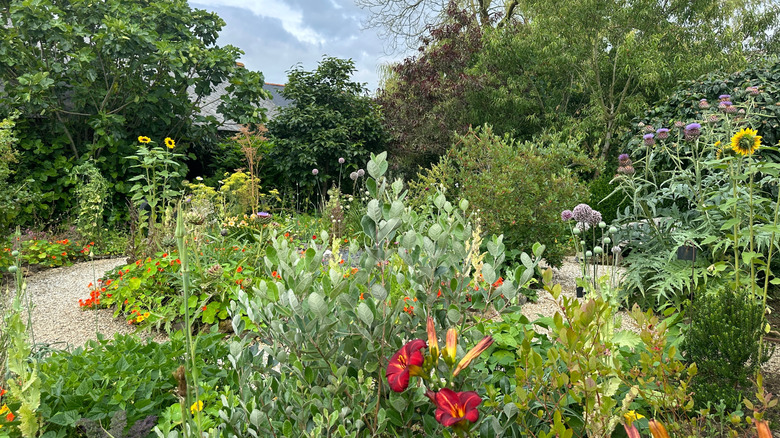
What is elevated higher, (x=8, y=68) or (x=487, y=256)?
(x=8, y=68)

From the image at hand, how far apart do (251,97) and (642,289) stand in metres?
7.12

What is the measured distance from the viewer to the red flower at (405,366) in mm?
917

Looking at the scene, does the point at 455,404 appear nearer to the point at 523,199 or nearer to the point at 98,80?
the point at 523,199

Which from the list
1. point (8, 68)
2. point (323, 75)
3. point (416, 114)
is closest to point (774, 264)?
point (416, 114)

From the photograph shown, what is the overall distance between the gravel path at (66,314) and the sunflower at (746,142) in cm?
363

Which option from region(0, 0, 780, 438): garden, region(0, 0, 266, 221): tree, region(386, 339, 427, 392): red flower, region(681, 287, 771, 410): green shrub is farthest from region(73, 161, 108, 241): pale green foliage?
region(681, 287, 771, 410): green shrub

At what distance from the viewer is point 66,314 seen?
391 centimetres

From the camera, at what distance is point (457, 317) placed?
1152mm

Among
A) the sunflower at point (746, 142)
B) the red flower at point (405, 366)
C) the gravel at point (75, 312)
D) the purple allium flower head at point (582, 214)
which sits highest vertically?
the sunflower at point (746, 142)

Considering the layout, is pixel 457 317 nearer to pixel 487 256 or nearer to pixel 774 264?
pixel 487 256

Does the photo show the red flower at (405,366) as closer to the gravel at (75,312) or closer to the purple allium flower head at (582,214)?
the gravel at (75,312)

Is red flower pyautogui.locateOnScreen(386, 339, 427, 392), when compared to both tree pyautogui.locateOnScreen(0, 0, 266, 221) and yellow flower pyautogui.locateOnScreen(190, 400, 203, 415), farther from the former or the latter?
tree pyautogui.locateOnScreen(0, 0, 266, 221)

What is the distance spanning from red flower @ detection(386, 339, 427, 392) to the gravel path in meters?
2.48

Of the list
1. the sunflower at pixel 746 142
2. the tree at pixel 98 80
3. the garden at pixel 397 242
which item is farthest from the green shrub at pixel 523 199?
the tree at pixel 98 80
